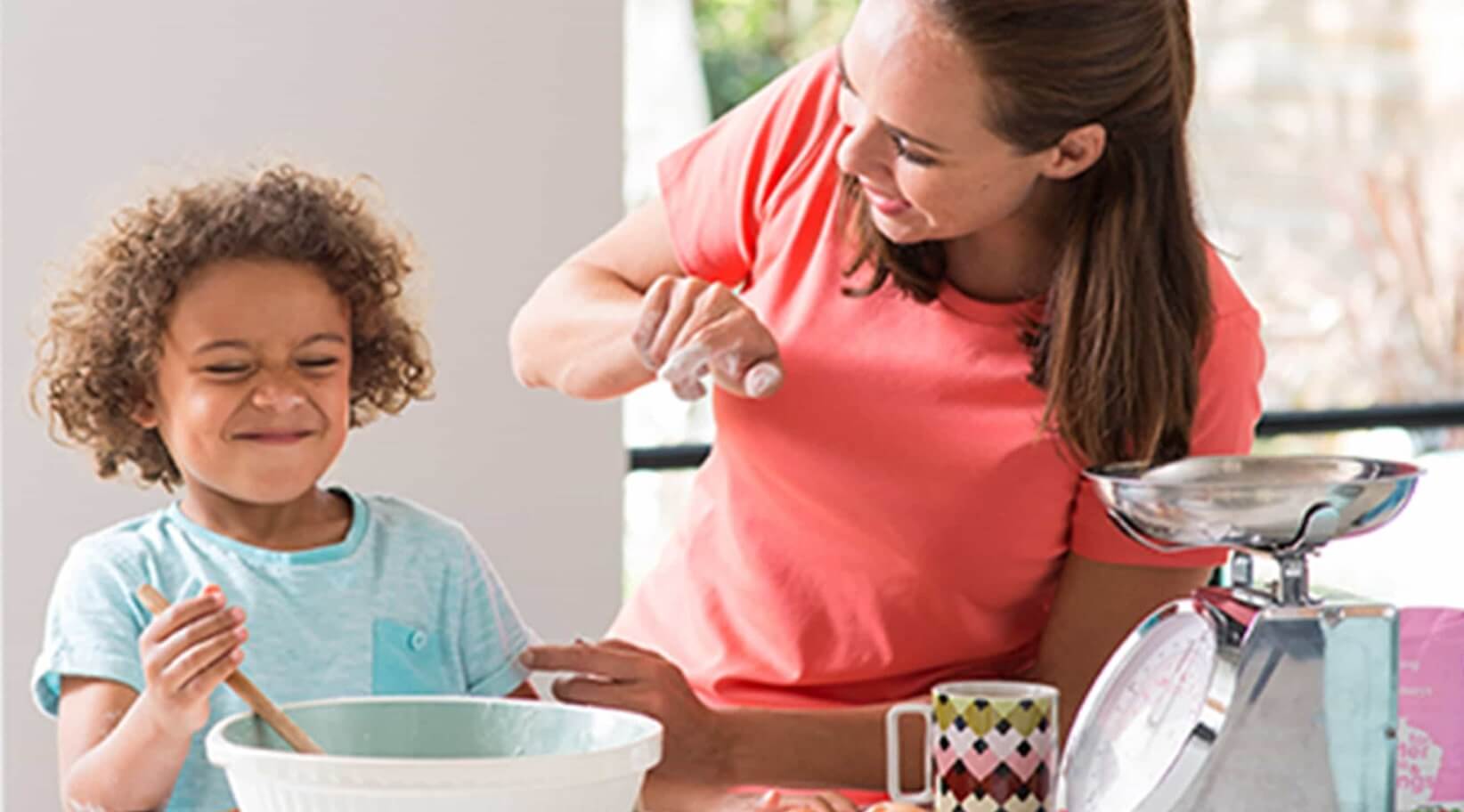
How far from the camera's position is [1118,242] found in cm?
142

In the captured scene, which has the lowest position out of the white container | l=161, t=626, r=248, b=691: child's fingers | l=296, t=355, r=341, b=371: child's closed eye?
the white container

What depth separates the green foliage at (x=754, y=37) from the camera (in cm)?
345

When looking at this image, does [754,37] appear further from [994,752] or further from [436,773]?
[436,773]

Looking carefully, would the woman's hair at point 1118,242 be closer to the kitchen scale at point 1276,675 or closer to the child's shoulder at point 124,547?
the kitchen scale at point 1276,675

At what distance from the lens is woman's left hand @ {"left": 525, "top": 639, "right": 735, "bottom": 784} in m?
1.34

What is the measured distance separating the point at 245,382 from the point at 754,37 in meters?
2.32

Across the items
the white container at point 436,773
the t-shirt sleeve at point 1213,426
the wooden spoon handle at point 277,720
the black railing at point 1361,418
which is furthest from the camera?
the black railing at point 1361,418

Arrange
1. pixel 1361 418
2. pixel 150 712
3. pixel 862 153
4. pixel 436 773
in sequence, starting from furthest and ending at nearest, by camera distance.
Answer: pixel 1361 418 → pixel 862 153 → pixel 150 712 → pixel 436 773

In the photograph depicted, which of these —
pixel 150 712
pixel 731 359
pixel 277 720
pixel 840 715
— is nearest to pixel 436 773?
pixel 277 720

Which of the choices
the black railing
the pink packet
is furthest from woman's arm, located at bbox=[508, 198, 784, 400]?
the black railing

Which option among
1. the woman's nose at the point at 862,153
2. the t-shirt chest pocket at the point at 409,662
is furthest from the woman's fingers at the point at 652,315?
the t-shirt chest pocket at the point at 409,662

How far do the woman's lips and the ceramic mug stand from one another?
14.6 inches

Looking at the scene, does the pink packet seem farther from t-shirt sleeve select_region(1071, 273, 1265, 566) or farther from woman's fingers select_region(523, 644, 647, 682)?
woman's fingers select_region(523, 644, 647, 682)

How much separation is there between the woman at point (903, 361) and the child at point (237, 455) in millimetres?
133
